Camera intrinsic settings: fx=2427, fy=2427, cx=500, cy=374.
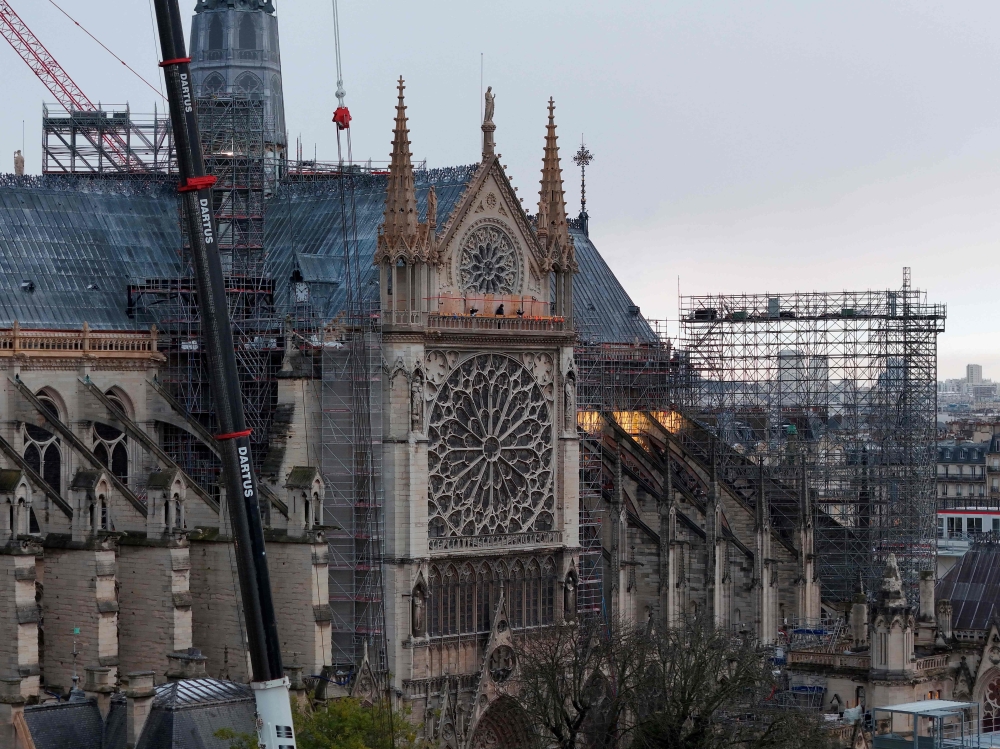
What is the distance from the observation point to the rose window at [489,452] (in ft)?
277

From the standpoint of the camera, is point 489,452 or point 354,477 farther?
point 489,452

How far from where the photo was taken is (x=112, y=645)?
7338cm

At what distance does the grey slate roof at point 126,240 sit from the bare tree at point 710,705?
58.6 feet

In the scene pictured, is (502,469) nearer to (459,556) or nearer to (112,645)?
(459,556)

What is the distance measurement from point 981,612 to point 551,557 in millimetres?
17498

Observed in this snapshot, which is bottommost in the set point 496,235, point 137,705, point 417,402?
point 137,705

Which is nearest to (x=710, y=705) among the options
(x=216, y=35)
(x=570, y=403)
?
(x=570, y=403)

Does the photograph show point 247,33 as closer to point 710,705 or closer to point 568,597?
point 568,597

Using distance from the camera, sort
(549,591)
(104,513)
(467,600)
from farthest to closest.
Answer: (549,591) < (467,600) < (104,513)

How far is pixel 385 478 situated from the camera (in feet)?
271

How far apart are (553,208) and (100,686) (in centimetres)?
2868

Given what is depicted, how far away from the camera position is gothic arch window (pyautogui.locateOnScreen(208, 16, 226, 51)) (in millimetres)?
104438

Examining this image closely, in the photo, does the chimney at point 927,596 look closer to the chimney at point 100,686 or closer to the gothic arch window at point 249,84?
the chimney at point 100,686

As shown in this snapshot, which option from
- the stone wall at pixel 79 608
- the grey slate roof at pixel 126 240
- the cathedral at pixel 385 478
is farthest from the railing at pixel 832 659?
the stone wall at pixel 79 608
